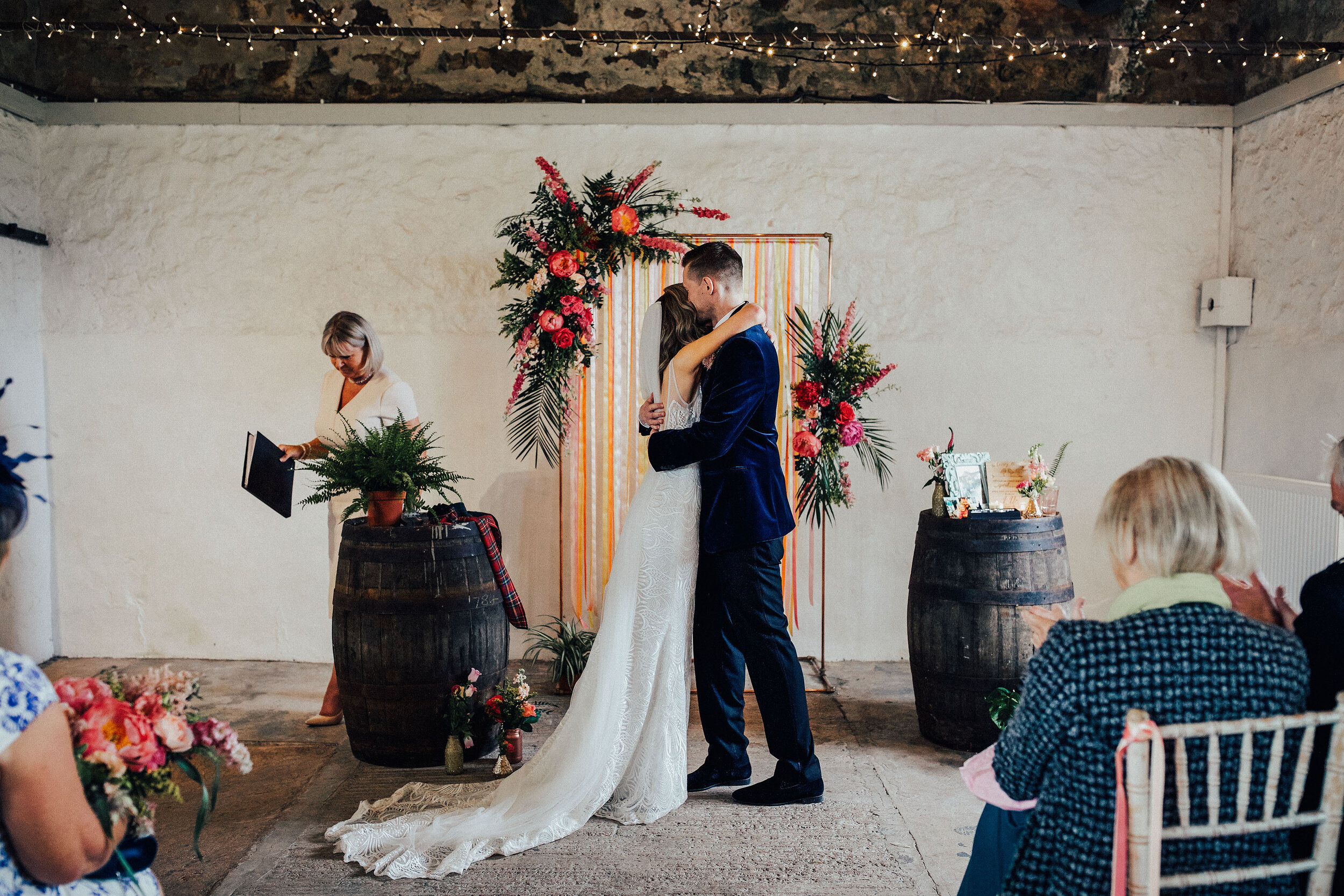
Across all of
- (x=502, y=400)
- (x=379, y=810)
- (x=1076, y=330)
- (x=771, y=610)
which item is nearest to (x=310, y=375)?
(x=502, y=400)

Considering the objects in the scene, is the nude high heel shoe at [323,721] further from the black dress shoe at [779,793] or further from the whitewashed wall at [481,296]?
the black dress shoe at [779,793]

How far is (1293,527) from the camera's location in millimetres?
3781

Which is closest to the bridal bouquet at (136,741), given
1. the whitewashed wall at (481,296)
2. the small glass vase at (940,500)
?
the small glass vase at (940,500)

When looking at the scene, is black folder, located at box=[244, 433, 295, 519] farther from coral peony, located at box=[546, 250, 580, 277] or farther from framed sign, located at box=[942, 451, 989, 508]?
framed sign, located at box=[942, 451, 989, 508]

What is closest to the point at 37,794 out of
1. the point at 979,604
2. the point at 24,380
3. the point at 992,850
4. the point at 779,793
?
the point at 992,850

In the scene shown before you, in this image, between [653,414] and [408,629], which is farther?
[408,629]

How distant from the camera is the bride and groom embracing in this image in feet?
8.98

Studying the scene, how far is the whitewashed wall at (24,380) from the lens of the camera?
422 centimetres

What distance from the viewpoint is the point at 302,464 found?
450 centimetres

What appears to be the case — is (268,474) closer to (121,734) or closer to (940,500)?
(121,734)

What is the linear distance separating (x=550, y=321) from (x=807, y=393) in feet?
3.70

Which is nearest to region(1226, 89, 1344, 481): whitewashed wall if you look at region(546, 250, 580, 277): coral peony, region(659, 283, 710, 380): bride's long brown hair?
region(659, 283, 710, 380): bride's long brown hair

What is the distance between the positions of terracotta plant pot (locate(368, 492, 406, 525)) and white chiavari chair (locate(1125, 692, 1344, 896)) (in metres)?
2.42

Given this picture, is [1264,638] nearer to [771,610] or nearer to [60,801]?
[771,610]
